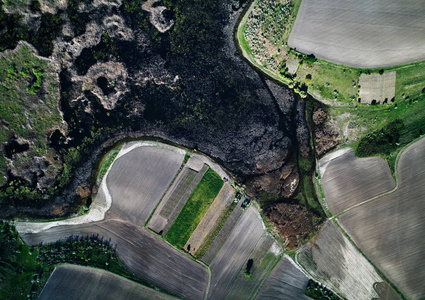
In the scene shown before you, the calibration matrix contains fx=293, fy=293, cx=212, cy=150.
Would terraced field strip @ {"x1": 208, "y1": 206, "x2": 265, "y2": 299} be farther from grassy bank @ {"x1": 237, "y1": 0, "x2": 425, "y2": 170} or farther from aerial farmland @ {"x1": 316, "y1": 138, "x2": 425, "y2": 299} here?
grassy bank @ {"x1": 237, "y1": 0, "x2": 425, "y2": 170}

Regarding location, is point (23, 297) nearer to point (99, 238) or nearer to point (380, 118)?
point (99, 238)

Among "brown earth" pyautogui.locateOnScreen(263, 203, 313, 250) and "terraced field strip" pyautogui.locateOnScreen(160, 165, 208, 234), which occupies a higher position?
"brown earth" pyautogui.locateOnScreen(263, 203, 313, 250)

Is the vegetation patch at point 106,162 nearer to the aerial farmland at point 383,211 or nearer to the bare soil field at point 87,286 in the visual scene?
the bare soil field at point 87,286

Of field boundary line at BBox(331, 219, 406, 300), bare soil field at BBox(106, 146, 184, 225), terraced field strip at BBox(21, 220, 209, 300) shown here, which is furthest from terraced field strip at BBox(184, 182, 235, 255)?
field boundary line at BBox(331, 219, 406, 300)

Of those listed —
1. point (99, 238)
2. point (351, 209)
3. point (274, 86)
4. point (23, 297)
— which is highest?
point (274, 86)

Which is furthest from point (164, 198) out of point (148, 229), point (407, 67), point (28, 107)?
point (407, 67)

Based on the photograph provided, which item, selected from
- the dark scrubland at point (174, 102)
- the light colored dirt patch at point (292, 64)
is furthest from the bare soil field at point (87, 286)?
the light colored dirt patch at point (292, 64)
